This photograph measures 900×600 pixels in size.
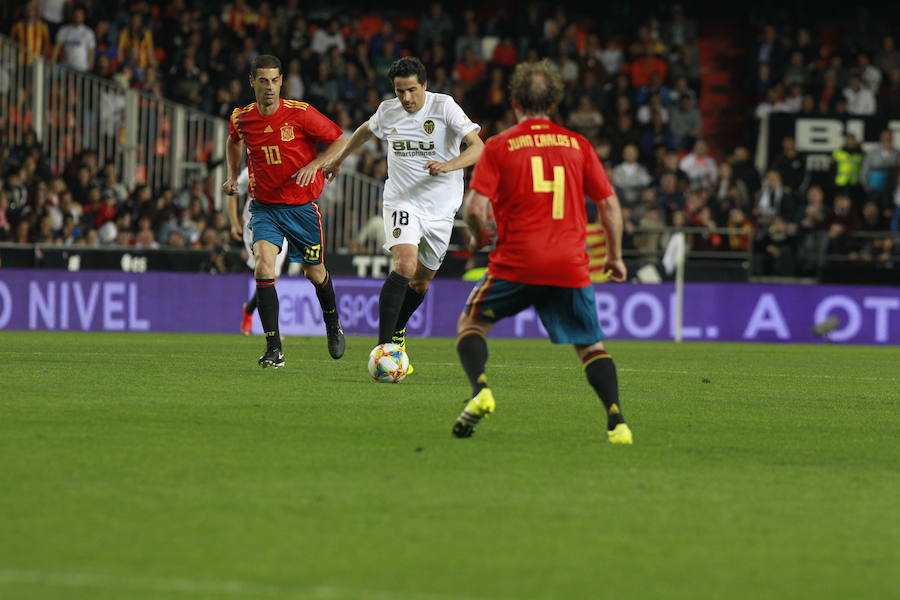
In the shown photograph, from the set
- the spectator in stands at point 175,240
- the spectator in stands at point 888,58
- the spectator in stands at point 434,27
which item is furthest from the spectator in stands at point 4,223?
the spectator in stands at point 888,58

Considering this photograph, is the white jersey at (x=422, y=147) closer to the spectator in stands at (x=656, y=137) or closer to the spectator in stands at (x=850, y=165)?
the spectator in stands at (x=656, y=137)

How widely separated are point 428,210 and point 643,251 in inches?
458

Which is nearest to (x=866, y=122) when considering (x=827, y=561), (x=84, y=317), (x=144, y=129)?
(x=144, y=129)

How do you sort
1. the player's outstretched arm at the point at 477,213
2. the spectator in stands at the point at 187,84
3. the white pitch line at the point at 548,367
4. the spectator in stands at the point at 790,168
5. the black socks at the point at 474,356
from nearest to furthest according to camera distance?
the player's outstretched arm at the point at 477,213 < the black socks at the point at 474,356 < the white pitch line at the point at 548,367 < the spectator in stands at the point at 187,84 < the spectator in stands at the point at 790,168

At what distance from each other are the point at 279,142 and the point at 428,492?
21.3ft

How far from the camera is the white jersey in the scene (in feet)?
38.1

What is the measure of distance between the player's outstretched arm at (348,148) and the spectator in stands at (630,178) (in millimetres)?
13136

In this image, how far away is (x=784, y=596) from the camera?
452cm

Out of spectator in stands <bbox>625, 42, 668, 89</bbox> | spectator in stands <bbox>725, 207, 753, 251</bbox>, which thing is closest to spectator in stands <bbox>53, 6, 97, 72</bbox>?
spectator in stands <bbox>625, 42, 668, 89</bbox>

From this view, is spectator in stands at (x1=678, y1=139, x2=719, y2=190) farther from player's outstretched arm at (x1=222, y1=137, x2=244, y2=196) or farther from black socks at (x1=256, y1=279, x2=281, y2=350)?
black socks at (x1=256, y1=279, x2=281, y2=350)

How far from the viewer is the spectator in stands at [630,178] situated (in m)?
24.6

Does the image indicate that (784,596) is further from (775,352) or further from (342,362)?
(775,352)

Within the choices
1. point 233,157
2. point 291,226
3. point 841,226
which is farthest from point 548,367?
point 841,226

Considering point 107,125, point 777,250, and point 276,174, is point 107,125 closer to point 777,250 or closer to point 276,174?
point 777,250
